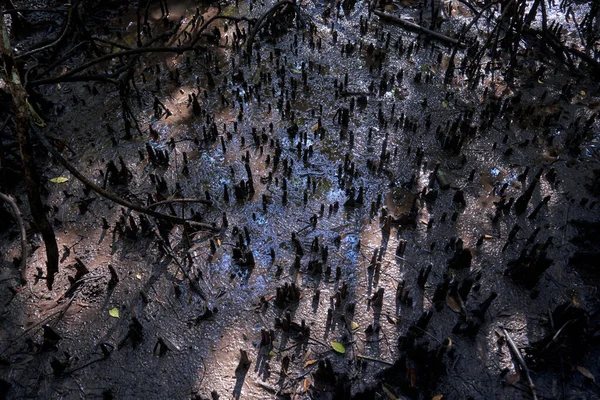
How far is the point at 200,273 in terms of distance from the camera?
10.8 ft

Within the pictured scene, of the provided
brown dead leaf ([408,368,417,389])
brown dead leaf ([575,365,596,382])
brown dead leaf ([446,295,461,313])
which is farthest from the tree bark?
brown dead leaf ([575,365,596,382])

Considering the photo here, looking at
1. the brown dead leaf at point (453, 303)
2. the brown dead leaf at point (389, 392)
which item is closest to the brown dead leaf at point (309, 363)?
the brown dead leaf at point (389, 392)

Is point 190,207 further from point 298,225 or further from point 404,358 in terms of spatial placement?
point 404,358

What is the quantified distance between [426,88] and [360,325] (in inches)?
134

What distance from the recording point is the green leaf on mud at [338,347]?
2.86 m

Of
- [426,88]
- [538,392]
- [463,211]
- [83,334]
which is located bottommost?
[83,334]

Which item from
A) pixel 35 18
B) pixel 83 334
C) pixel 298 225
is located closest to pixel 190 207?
pixel 298 225

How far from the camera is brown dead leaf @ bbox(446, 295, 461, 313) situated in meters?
3.09

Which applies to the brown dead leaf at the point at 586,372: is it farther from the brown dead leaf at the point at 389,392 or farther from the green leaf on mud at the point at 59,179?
the green leaf on mud at the point at 59,179

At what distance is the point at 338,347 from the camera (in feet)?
9.45

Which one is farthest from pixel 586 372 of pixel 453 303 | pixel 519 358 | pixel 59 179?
pixel 59 179

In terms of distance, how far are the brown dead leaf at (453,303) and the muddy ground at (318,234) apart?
0.03ft

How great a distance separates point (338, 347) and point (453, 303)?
99 centimetres

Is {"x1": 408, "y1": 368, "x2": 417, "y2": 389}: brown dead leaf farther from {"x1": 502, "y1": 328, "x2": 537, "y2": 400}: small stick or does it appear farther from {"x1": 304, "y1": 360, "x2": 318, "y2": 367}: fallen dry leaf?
{"x1": 502, "y1": 328, "x2": 537, "y2": 400}: small stick
